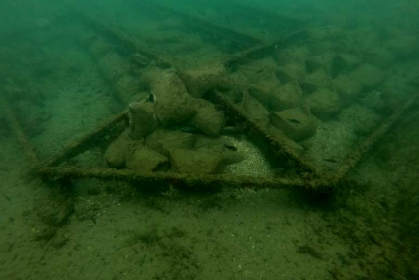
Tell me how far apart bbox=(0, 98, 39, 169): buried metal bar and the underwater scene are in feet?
0.11

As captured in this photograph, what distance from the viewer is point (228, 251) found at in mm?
3338

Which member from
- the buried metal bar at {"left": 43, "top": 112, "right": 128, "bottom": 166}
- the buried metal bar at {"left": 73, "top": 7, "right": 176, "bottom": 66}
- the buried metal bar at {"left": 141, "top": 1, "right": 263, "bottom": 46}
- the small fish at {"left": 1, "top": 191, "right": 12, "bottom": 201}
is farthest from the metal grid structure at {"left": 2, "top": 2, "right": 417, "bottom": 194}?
the buried metal bar at {"left": 141, "top": 1, "right": 263, "bottom": 46}

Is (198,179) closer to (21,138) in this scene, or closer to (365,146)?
(365,146)

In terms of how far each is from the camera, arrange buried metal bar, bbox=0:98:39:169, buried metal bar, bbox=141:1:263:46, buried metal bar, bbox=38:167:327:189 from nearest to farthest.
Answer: buried metal bar, bbox=38:167:327:189, buried metal bar, bbox=0:98:39:169, buried metal bar, bbox=141:1:263:46

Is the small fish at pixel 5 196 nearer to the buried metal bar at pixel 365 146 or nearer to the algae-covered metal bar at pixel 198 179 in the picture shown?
the algae-covered metal bar at pixel 198 179

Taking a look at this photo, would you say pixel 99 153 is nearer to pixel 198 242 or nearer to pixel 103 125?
pixel 103 125

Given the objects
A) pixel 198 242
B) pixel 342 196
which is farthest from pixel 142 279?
pixel 342 196

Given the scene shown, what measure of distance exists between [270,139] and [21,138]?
4.75 m

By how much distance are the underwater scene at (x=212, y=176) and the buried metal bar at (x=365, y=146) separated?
0.03m

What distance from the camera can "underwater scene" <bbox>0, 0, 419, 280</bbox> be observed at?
10.7 ft

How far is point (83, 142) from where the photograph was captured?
4512mm

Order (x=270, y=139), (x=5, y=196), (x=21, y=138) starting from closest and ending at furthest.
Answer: (x=5, y=196), (x=270, y=139), (x=21, y=138)

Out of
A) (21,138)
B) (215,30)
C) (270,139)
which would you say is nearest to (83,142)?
(21,138)

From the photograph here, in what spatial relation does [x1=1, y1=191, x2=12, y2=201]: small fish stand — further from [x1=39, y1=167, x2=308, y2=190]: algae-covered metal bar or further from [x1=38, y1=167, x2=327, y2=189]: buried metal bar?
[x1=38, y1=167, x2=327, y2=189]: buried metal bar
